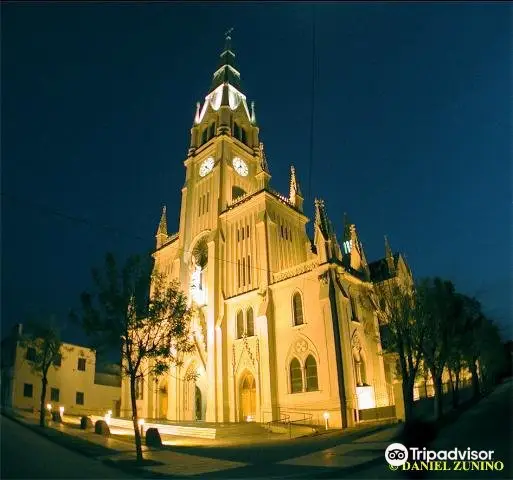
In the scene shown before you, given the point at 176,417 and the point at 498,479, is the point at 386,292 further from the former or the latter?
the point at 176,417

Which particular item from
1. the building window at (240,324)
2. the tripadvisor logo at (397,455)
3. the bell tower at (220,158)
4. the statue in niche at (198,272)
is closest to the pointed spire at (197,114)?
the bell tower at (220,158)

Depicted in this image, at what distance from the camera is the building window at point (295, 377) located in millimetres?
29047

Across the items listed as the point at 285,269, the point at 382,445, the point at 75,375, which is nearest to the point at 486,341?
the point at 285,269

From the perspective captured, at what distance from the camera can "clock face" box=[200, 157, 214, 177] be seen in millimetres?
43688

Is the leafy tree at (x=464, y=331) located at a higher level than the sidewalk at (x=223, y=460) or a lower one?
higher

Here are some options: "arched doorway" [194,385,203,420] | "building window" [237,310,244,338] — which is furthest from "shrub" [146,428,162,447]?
"arched doorway" [194,385,203,420]

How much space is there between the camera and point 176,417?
35.0m

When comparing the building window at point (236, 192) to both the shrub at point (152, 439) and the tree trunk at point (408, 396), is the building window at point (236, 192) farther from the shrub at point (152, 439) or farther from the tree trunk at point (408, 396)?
the shrub at point (152, 439)

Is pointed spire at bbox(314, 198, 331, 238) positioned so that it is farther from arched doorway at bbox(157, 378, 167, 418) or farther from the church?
arched doorway at bbox(157, 378, 167, 418)

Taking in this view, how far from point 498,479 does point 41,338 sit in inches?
1143

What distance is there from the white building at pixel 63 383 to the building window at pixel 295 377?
2163 cm

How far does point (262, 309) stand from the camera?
31.7m

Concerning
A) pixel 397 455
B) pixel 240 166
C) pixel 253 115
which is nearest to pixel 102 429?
pixel 397 455

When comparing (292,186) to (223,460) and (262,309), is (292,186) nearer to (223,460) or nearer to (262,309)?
(262,309)
